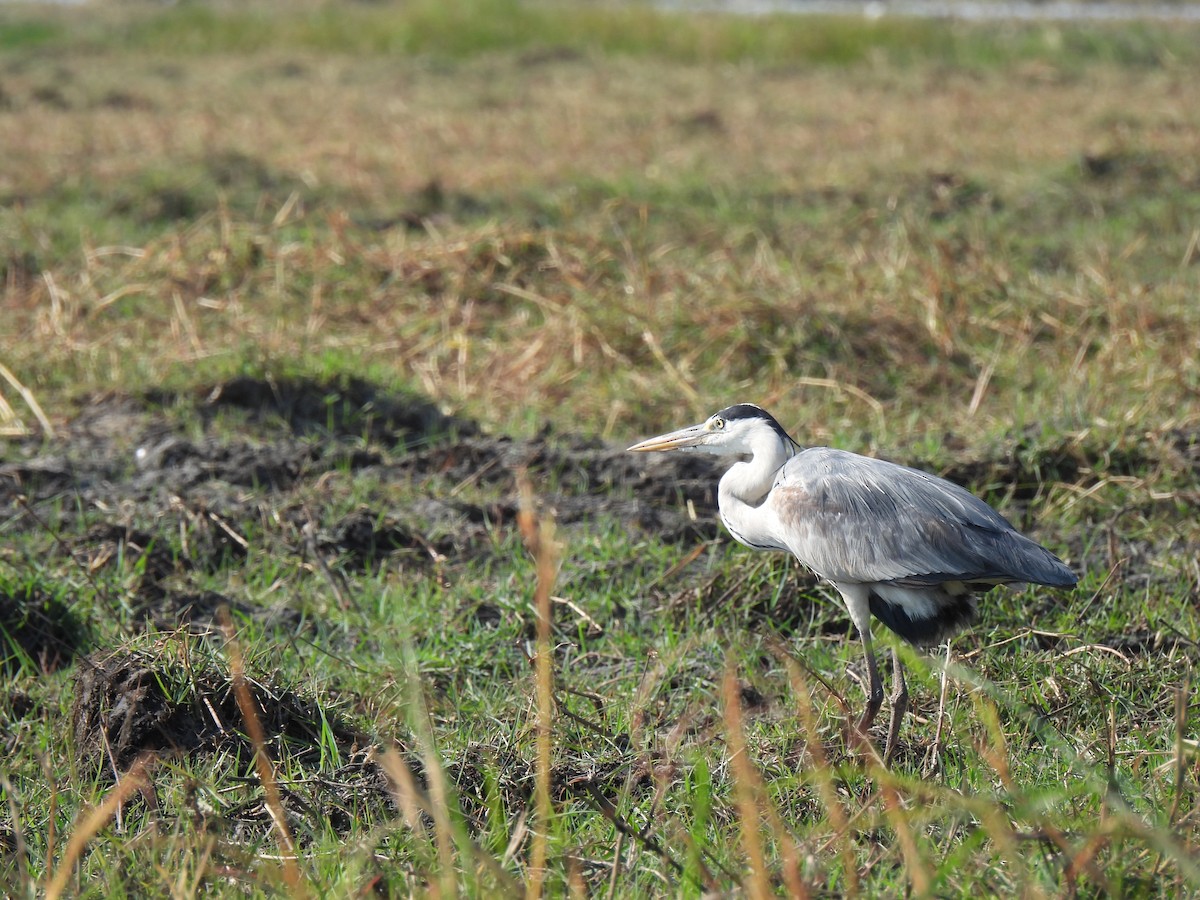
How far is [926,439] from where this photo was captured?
4.74m

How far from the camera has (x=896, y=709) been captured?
3.15 meters

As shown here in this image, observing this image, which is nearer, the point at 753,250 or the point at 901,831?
the point at 901,831

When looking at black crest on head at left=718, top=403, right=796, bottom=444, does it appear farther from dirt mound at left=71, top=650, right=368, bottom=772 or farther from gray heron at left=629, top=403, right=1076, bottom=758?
dirt mound at left=71, top=650, right=368, bottom=772

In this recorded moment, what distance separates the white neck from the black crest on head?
0.04m

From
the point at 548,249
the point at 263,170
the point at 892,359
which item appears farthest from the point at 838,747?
the point at 263,170

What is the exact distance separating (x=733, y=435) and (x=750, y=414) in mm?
77

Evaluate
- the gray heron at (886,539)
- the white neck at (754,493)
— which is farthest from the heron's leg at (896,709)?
the white neck at (754,493)

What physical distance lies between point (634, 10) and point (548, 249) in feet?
33.8

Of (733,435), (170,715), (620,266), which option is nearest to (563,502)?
(733,435)

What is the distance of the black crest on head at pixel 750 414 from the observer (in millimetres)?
3498

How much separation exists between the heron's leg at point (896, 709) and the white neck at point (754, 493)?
1.32ft

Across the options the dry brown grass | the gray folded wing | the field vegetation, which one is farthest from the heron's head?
the dry brown grass

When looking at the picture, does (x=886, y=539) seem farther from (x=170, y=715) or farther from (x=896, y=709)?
(x=170, y=715)

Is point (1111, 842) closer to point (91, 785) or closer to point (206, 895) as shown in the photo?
point (206, 895)
